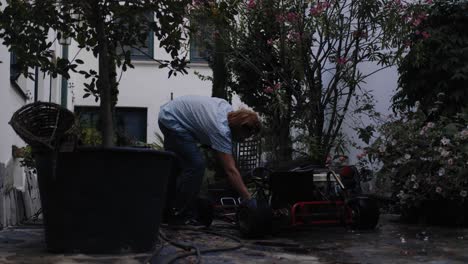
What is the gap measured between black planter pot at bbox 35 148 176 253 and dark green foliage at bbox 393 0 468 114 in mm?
4270

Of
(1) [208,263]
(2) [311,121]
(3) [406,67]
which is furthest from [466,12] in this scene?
(1) [208,263]

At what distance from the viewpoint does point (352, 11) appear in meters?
7.41

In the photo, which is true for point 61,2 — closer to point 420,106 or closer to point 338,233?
point 338,233

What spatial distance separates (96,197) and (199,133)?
1444 mm

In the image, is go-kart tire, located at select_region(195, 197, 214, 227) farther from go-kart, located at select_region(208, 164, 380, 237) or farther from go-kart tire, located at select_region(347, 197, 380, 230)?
go-kart tire, located at select_region(347, 197, 380, 230)

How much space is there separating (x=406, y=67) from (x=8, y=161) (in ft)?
15.3

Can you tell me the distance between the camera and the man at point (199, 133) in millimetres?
4586

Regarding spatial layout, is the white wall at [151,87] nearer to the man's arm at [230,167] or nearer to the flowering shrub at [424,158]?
the flowering shrub at [424,158]

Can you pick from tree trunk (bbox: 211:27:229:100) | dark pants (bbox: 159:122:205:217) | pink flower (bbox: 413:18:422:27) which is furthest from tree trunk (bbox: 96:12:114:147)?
tree trunk (bbox: 211:27:229:100)

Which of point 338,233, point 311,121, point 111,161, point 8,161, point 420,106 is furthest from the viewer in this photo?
point 311,121

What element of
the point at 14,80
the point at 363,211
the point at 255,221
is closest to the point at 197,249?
the point at 255,221

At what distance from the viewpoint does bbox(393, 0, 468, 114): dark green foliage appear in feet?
23.3

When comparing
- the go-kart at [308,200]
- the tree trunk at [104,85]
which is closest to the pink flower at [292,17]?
the go-kart at [308,200]

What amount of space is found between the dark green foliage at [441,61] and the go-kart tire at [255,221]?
302cm
